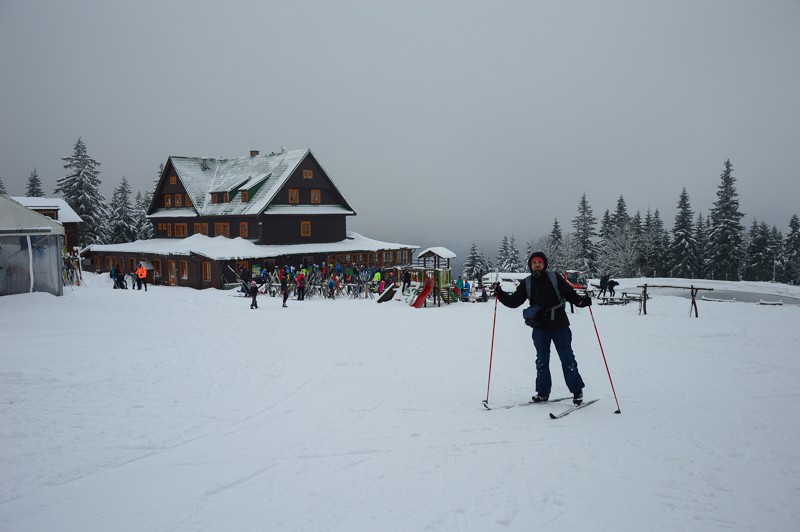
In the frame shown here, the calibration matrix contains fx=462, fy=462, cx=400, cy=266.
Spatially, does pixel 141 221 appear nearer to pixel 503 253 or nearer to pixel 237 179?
pixel 237 179

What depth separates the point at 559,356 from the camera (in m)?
6.82

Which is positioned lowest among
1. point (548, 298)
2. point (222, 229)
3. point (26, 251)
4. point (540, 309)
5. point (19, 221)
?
point (540, 309)

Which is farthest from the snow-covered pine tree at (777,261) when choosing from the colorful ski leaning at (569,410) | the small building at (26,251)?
the small building at (26,251)

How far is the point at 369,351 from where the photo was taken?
10742 millimetres

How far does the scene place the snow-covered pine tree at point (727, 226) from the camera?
1975 inches

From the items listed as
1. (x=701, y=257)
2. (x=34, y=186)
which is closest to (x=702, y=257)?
(x=701, y=257)

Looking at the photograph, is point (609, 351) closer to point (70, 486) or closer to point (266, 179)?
point (70, 486)

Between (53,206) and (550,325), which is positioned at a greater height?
(53,206)

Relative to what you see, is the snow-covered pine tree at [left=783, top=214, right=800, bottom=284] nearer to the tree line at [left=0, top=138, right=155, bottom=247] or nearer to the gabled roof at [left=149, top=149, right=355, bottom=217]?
the gabled roof at [left=149, top=149, right=355, bottom=217]

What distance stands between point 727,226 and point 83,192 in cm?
6996

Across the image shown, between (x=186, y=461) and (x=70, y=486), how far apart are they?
3.37ft

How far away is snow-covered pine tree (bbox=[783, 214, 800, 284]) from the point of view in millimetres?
64312

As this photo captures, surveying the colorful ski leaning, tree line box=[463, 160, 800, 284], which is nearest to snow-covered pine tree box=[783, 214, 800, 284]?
tree line box=[463, 160, 800, 284]

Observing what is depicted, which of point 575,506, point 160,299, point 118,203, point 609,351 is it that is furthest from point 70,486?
point 118,203
